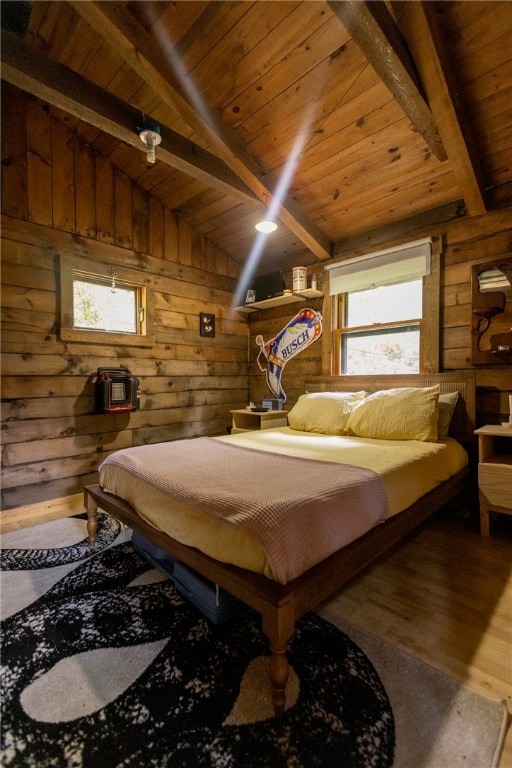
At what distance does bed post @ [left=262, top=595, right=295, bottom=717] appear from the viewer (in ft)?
3.42

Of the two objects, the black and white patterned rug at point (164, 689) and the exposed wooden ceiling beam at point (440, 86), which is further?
the exposed wooden ceiling beam at point (440, 86)

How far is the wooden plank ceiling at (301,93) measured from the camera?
1.77m

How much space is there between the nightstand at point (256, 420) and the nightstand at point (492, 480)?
1.88 meters

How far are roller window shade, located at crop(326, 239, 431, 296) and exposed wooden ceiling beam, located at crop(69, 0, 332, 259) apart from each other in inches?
29.6

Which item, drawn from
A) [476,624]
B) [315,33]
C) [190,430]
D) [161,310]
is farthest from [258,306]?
[476,624]

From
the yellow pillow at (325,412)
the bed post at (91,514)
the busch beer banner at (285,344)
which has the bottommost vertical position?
the bed post at (91,514)

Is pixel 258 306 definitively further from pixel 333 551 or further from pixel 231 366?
pixel 333 551

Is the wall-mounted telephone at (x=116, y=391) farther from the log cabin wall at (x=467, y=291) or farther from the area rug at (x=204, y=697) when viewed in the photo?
the log cabin wall at (x=467, y=291)

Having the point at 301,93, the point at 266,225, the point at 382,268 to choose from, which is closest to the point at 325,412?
the point at 382,268

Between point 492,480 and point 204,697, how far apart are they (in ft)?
6.57

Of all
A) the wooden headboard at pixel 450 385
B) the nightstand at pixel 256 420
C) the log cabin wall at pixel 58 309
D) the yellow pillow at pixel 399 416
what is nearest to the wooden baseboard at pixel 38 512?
the log cabin wall at pixel 58 309

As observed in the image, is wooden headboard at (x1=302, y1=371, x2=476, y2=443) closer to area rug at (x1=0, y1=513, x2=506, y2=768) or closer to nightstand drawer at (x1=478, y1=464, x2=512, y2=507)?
nightstand drawer at (x1=478, y1=464, x2=512, y2=507)

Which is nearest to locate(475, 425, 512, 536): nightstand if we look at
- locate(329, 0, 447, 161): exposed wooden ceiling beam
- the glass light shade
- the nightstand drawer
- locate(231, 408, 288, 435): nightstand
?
the nightstand drawer

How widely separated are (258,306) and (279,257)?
2.04 ft
